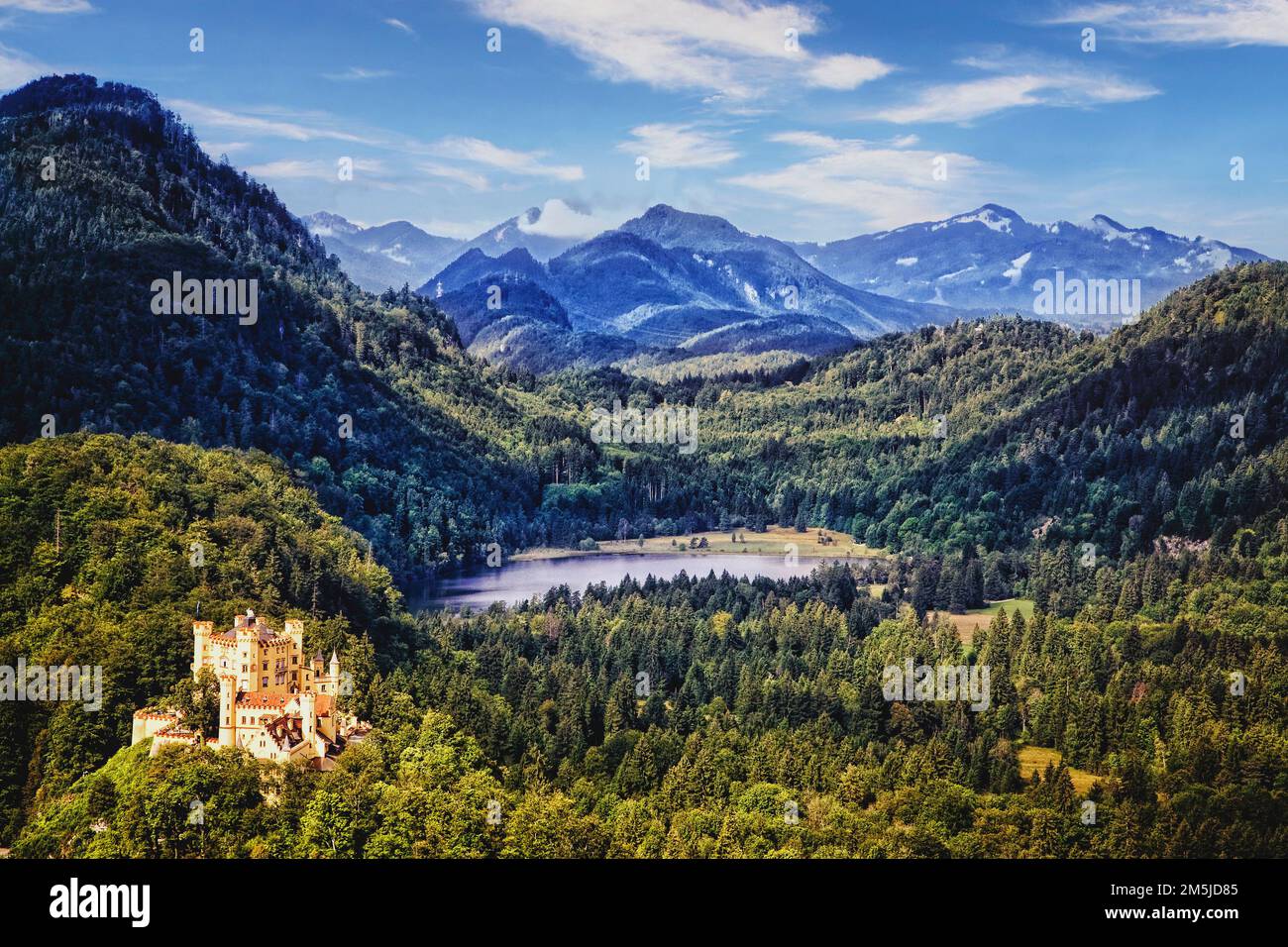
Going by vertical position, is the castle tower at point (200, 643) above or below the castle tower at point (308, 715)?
above

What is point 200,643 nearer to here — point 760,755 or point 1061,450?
point 760,755

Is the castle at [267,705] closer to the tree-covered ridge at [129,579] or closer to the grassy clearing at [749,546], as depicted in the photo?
the tree-covered ridge at [129,579]

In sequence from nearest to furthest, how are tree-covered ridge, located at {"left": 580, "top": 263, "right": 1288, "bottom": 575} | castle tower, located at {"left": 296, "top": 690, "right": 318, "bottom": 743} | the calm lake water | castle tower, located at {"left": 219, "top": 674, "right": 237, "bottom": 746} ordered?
castle tower, located at {"left": 219, "top": 674, "right": 237, "bottom": 746}, castle tower, located at {"left": 296, "top": 690, "right": 318, "bottom": 743}, the calm lake water, tree-covered ridge, located at {"left": 580, "top": 263, "right": 1288, "bottom": 575}

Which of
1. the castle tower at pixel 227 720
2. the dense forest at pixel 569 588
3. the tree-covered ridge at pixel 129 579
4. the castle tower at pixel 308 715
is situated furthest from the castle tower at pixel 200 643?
the castle tower at pixel 308 715

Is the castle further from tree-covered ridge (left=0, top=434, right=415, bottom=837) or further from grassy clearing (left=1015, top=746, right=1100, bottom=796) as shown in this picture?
grassy clearing (left=1015, top=746, right=1100, bottom=796)

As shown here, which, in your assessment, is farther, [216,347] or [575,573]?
[575,573]

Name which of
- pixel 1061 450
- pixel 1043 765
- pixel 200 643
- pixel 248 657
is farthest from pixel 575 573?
pixel 248 657

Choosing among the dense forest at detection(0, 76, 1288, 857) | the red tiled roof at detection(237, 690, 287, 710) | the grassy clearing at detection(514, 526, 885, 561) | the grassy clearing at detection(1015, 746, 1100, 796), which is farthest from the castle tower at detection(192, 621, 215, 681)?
the grassy clearing at detection(514, 526, 885, 561)
